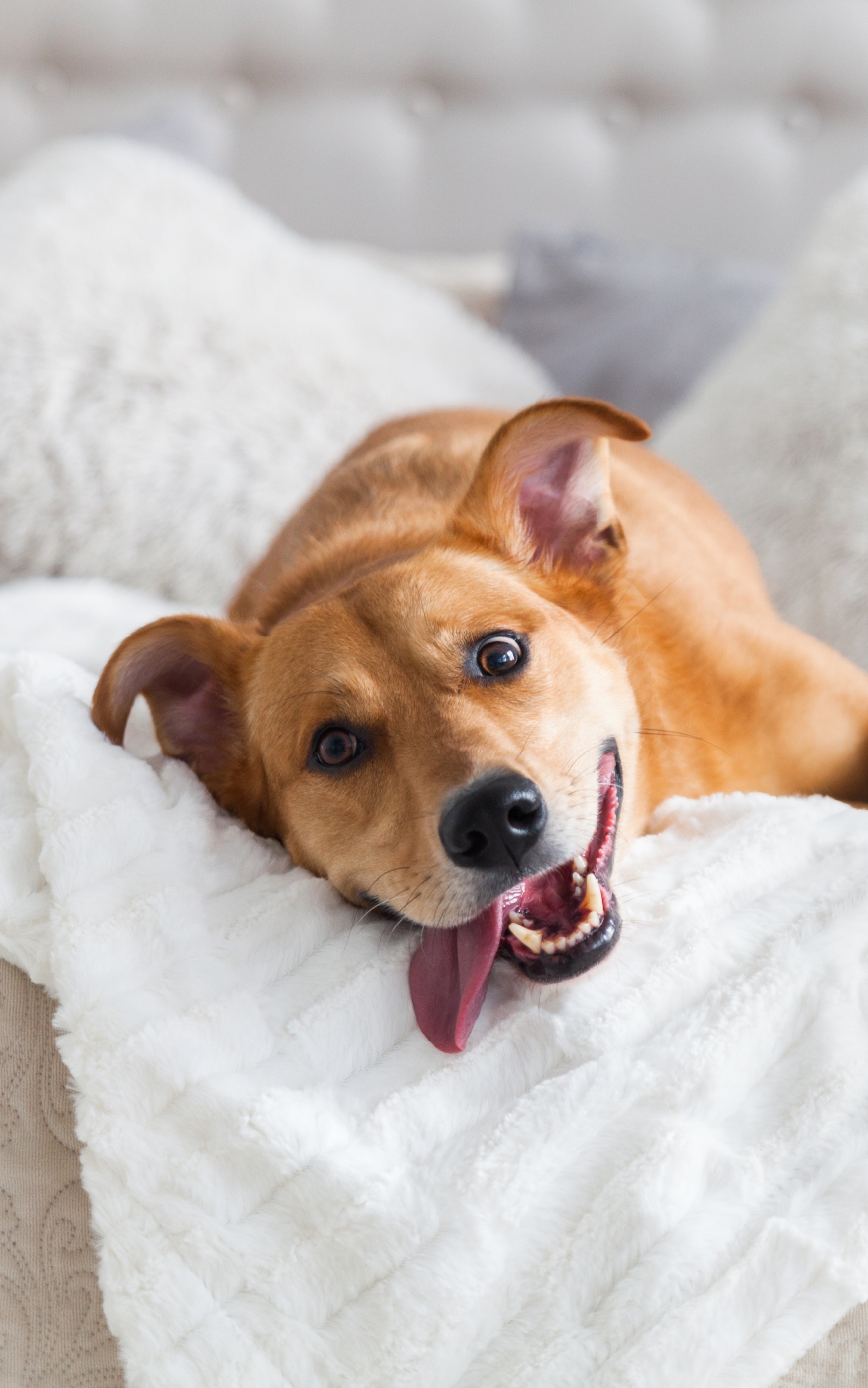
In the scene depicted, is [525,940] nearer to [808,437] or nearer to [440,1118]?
[440,1118]

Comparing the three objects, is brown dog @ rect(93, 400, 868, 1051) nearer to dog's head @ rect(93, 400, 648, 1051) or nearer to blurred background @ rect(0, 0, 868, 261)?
dog's head @ rect(93, 400, 648, 1051)

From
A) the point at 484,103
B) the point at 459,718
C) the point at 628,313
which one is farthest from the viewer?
the point at 484,103

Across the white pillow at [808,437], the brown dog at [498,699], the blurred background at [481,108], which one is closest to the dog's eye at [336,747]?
the brown dog at [498,699]

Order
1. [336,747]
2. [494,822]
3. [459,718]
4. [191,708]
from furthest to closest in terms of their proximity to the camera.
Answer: [191,708], [336,747], [459,718], [494,822]

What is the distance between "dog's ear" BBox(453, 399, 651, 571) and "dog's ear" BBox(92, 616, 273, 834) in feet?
1.30

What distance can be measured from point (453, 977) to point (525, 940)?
0.10 meters

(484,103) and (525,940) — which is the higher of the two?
(484,103)

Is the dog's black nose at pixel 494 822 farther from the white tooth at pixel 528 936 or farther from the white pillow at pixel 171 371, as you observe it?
the white pillow at pixel 171 371

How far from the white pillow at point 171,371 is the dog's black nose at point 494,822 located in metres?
1.48

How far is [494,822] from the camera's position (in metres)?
1.27

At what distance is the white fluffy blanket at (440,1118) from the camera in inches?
39.9

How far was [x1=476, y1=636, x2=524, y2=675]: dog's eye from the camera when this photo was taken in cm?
150

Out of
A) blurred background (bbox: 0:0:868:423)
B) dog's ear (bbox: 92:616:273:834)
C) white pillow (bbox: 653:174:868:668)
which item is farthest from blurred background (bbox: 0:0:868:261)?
dog's ear (bbox: 92:616:273:834)

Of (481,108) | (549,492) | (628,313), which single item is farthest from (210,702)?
(481,108)
